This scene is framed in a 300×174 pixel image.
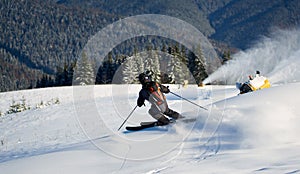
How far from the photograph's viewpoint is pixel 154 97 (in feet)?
37.6

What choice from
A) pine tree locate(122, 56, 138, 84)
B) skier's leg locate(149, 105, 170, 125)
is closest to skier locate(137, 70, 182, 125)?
skier's leg locate(149, 105, 170, 125)

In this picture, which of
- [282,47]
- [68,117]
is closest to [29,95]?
[68,117]

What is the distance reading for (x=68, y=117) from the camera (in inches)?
812

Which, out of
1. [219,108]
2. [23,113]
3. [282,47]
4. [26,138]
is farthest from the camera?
[282,47]

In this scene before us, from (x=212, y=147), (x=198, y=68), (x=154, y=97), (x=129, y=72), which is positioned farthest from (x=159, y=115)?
(x=198, y=68)

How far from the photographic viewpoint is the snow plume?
24703 mm

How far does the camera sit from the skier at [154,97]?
11266mm

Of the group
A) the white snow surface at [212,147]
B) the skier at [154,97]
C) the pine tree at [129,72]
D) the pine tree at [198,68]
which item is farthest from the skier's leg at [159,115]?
the pine tree at [198,68]

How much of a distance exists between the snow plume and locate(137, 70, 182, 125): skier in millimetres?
9684

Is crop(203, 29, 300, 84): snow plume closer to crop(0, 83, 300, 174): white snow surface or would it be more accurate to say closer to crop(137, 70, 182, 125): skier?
crop(137, 70, 182, 125): skier

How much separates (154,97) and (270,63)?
811 inches

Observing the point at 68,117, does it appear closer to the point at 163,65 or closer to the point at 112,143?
the point at 112,143

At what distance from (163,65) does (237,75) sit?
1785 cm

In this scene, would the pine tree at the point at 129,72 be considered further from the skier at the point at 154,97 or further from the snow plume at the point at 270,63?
the skier at the point at 154,97
